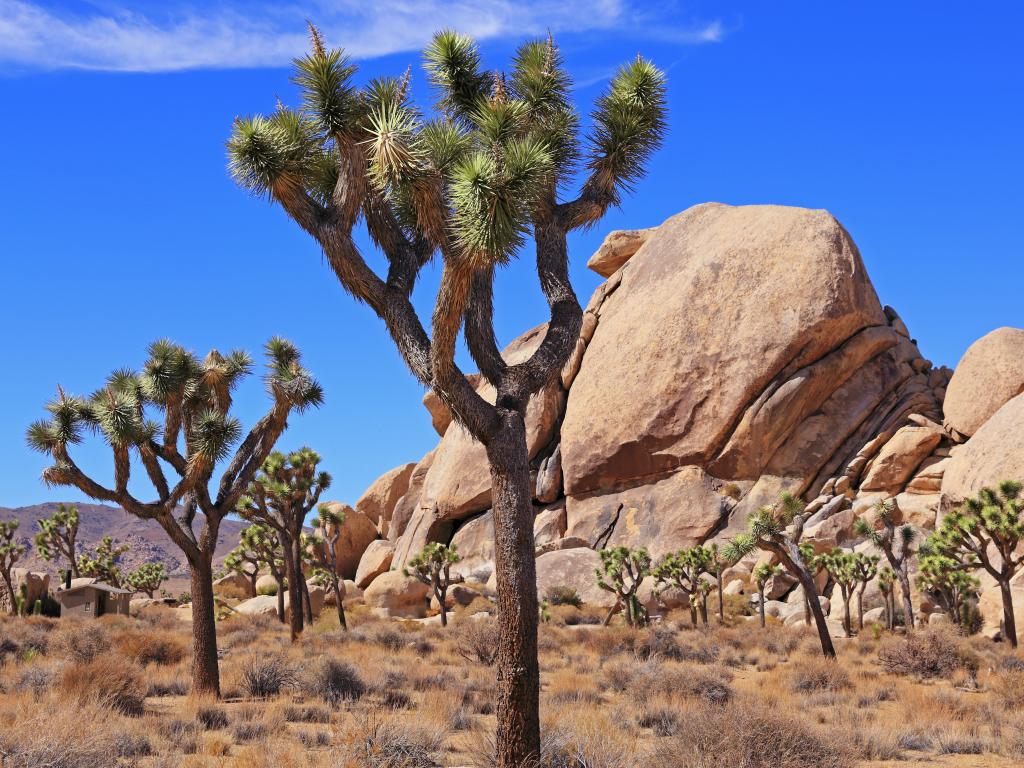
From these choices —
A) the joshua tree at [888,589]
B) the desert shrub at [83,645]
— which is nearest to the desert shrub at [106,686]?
the desert shrub at [83,645]

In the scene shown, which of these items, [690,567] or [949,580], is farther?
[690,567]

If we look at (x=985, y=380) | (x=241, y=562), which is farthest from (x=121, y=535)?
(x=985, y=380)

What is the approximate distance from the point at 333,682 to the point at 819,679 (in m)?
8.75

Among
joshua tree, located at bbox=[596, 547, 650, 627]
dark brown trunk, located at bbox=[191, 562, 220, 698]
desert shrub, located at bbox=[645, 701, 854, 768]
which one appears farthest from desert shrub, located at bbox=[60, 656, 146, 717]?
joshua tree, located at bbox=[596, 547, 650, 627]

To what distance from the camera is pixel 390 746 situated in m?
9.34

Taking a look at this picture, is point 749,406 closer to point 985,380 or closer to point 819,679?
point 985,380

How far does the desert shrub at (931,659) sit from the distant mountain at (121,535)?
322ft

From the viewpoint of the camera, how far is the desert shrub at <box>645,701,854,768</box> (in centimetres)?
848

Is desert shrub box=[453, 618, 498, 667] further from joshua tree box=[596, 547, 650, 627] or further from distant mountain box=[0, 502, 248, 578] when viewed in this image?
distant mountain box=[0, 502, 248, 578]

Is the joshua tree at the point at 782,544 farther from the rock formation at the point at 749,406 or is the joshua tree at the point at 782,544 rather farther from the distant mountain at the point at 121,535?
the distant mountain at the point at 121,535

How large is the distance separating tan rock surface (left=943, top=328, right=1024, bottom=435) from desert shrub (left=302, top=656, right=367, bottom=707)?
31990mm

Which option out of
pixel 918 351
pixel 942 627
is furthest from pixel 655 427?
pixel 942 627

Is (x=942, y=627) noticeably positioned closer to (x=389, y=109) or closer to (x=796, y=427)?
(x=796, y=427)

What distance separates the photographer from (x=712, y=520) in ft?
128
